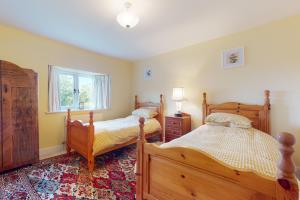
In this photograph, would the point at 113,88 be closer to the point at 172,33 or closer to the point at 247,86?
the point at 172,33

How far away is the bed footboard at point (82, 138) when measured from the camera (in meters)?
2.33

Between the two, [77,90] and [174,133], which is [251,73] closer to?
[174,133]

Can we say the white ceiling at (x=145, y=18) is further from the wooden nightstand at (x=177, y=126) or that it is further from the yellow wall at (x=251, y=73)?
the wooden nightstand at (x=177, y=126)

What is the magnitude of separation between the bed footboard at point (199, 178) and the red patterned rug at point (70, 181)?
65cm

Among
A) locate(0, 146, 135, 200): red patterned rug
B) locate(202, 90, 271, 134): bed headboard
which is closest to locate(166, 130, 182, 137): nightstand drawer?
locate(202, 90, 271, 134): bed headboard

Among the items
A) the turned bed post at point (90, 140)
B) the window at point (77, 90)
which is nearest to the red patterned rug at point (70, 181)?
the turned bed post at point (90, 140)

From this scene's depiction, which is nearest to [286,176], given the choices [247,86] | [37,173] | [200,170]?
[200,170]

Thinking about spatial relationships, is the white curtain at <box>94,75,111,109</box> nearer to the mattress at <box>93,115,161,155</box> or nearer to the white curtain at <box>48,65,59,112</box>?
the white curtain at <box>48,65,59,112</box>

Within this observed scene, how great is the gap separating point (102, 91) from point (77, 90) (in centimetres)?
63

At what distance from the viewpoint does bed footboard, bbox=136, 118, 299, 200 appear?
74cm

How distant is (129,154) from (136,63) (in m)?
2.73

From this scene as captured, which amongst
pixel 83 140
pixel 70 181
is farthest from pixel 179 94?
pixel 70 181

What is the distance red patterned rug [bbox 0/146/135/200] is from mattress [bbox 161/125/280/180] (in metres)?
1.00

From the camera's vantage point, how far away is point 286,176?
2.40 feet
